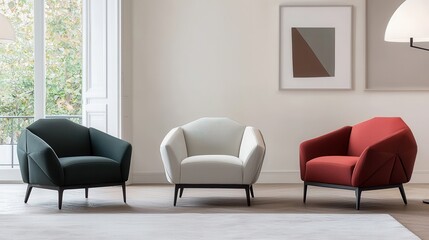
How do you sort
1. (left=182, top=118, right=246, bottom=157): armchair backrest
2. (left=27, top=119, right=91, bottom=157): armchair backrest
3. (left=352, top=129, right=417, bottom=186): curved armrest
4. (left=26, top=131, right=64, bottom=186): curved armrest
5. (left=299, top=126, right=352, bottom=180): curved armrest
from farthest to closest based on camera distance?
(left=182, top=118, right=246, bottom=157): armchair backrest, (left=299, top=126, right=352, bottom=180): curved armrest, (left=27, top=119, right=91, bottom=157): armchair backrest, (left=352, top=129, right=417, bottom=186): curved armrest, (left=26, top=131, right=64, bottom=186): curved armrest

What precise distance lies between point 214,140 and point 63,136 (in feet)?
4.62

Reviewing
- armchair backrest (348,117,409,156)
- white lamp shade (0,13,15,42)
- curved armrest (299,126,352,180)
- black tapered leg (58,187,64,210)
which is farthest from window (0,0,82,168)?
armchair backrest (348,117,409,156)

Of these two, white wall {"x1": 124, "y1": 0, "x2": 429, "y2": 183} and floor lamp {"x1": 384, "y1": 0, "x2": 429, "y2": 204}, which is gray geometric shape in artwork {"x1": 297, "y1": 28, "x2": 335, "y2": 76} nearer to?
white wall {"x1": 124, "y1": 0, "x2": 429, "y2": 183}

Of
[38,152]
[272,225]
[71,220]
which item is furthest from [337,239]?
[38,152]

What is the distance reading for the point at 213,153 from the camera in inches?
266

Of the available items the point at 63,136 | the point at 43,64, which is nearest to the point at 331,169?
the point at 63,136

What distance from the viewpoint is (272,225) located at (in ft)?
14.0

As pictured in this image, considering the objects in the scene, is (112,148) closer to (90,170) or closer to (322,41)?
(90,170)

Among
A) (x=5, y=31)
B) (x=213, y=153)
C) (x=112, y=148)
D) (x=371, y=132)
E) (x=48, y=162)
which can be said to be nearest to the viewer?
(x=48, y=162)

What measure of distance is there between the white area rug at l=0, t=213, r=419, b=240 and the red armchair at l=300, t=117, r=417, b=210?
46.4 inches

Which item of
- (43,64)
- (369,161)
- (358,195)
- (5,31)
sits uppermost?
(5,31)

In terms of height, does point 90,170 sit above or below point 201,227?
above

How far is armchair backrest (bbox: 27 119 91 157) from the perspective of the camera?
634 cm

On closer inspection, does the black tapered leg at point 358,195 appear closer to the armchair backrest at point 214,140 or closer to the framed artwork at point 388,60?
the armchair backrest at point 214,140
